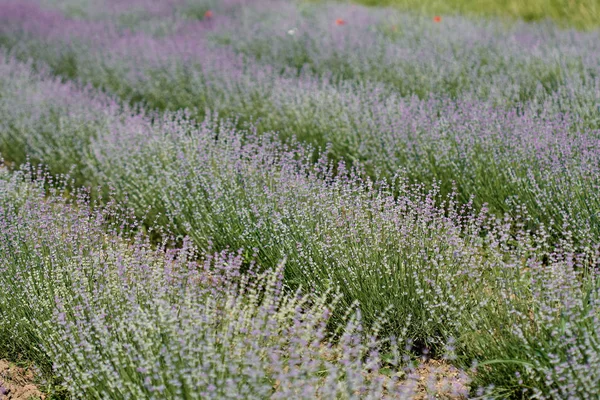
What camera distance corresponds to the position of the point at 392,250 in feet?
8.99

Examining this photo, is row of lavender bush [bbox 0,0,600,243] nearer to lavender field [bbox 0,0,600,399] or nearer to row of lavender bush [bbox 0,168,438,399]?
lavender field [bbox 0,0,600,399]

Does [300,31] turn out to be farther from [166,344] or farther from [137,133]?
[166,344]

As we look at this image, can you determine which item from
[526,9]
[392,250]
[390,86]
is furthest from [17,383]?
[526,9]

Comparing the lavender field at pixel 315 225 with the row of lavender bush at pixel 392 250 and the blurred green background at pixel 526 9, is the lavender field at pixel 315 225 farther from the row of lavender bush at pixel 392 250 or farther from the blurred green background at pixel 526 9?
the blurred green background at pixel 526 9

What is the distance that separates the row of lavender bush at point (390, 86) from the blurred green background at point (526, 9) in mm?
883

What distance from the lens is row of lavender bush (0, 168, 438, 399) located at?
2008 mm

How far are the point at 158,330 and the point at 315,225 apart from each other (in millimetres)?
1167

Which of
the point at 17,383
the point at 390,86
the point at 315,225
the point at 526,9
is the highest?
the point at 526,9

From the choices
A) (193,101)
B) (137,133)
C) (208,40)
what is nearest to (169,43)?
(208,40)

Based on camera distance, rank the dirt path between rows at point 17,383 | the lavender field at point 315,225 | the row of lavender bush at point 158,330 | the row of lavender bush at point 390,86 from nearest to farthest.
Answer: the row of lavender bush at point 158,330, the lavender field at point 315,225, the dirt path between rows at point 17,383, the row of lavender bush at point 390,86

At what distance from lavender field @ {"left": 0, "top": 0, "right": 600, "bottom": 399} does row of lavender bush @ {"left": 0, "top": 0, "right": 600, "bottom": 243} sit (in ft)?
0.09

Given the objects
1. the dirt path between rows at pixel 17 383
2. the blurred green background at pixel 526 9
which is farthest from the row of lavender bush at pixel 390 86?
the dirt path between rows at pixel 17 383

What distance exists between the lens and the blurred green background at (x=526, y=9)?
714 cm

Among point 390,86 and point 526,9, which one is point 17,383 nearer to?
point 390,86
